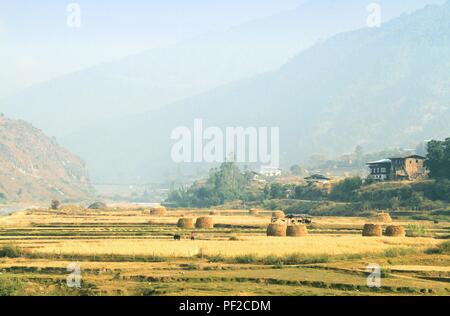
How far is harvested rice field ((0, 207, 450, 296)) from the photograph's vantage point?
40.5m

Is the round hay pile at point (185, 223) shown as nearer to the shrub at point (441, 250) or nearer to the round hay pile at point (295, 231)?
the round hay pile at point (295, 231)

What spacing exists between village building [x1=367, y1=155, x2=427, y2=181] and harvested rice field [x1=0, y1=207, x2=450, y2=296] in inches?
2813

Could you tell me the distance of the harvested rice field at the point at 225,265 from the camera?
4053 centimetres

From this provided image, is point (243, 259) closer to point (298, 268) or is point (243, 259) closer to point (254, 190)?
point (298, 268)

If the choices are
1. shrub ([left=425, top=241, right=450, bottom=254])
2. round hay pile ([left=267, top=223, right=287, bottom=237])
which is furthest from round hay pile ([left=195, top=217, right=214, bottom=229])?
shrub ([left=425, top=241, right=450, bottom=254])

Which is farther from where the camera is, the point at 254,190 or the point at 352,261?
the point at 254,190

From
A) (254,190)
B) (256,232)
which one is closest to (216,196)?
(254,190)

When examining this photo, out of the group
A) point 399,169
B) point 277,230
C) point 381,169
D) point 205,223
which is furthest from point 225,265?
point 381,169

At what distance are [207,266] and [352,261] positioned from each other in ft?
30.7

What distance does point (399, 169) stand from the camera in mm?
143875

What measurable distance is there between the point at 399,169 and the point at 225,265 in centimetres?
9918

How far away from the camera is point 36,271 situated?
154 ft

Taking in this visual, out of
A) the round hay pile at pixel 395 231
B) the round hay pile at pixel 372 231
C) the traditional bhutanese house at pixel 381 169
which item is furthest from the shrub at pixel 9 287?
the traditional bhutanese house at pixel 381 169

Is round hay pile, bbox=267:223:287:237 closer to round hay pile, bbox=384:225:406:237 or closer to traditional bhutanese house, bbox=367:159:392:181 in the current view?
round hay pile, bbox=384:225:406:237
